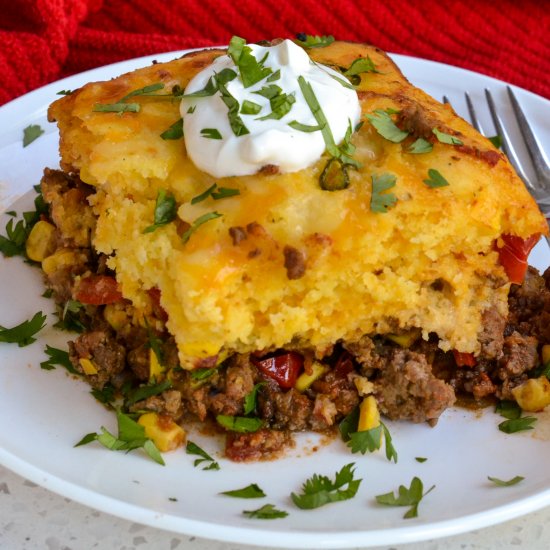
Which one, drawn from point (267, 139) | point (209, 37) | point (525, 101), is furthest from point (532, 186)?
point (209, 37)

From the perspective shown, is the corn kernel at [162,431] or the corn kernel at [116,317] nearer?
the corn kernel at [162,431]

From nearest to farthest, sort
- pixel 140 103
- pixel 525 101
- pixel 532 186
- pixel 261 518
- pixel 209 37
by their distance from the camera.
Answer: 1. pixel 261 518
2. pixel 140 103
3. pixel 532 186
4. pixel 525 101
5. pixel 209 37

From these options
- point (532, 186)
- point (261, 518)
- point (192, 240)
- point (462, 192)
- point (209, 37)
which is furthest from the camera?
point (209, 37)

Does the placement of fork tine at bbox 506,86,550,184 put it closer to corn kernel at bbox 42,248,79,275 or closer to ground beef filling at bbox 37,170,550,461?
ground beef filling at bbox 37,170,550,461

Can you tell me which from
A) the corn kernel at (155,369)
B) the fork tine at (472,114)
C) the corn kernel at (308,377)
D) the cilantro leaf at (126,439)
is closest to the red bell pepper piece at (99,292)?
the corn kernel at (155,369)

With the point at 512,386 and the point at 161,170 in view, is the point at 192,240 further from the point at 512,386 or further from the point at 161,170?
the point at 512,386

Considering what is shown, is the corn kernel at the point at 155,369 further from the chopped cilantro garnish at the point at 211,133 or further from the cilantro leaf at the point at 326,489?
the chopped cilantro garnish at the point at 211,133
